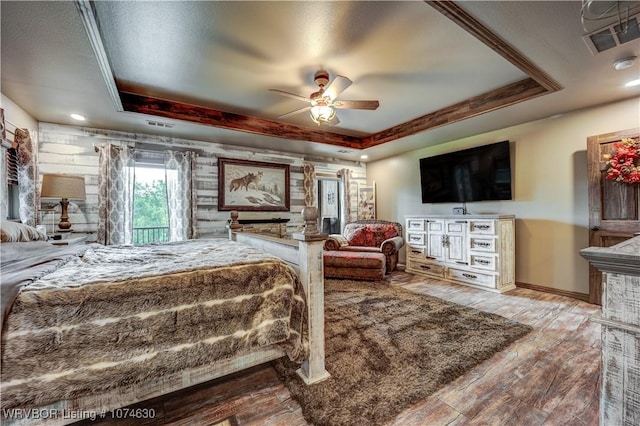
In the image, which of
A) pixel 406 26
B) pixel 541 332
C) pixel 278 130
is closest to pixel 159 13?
pixel 406 26

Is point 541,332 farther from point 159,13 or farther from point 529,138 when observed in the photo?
point 159,13

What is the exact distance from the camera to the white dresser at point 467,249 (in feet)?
12.3

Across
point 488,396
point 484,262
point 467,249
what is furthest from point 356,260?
point 488,396

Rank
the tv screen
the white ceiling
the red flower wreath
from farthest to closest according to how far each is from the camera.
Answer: the tv screen
the red flower wreath
the white ceiling

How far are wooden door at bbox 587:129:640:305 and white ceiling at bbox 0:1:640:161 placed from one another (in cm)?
54

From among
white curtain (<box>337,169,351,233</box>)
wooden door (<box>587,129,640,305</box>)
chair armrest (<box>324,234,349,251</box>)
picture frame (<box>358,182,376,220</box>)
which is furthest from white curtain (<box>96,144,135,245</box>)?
wooden door (<box>587,129,640,305</box>)

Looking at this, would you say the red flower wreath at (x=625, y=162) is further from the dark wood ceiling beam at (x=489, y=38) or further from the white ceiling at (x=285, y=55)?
the dark wood ceiling beam at (x=489, y=38)

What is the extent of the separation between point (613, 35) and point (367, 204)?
4783 mm

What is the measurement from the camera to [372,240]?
5.01 meters

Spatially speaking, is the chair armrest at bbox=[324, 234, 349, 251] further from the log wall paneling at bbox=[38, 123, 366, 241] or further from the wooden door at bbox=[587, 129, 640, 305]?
the wooden door at bbox=[587, 129, 640, 305]

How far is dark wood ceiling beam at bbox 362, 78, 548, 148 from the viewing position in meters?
2.99

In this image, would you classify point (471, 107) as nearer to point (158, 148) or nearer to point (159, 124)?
point (159, 124)

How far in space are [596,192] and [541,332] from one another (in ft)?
6.72

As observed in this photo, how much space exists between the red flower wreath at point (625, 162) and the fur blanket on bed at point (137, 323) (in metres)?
3.85
